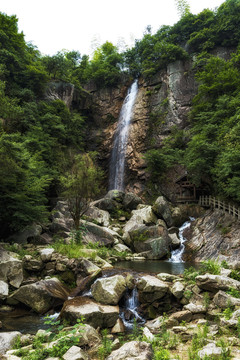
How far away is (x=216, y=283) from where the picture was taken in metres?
6.80

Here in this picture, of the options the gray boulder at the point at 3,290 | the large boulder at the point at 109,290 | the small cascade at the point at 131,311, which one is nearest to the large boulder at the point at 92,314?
the large boulder at the point at 109,290

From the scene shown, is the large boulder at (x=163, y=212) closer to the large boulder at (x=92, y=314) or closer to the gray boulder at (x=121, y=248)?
the gray boulder at (x=121, y=248)

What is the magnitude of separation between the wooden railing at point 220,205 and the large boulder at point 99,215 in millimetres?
8974

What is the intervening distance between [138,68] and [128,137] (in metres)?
13.5

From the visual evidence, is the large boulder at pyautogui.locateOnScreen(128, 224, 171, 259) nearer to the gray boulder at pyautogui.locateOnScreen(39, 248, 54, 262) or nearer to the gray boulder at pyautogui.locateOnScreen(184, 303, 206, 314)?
the gray boulder at pyautogui.locateOnScreen(39, 248, 54, 262)

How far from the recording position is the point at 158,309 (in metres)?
7.17

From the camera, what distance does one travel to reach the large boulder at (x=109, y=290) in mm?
7152

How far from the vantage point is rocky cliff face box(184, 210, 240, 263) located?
1395cm

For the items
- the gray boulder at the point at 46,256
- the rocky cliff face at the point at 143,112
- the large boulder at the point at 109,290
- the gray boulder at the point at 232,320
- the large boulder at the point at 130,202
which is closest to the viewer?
the gray boulder at the point at 232,320

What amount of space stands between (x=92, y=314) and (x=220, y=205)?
1479 cm

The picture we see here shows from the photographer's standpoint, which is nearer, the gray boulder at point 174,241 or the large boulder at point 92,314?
the large boulder at point 92,314

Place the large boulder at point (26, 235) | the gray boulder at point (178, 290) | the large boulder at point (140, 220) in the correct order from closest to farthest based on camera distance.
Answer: the gray boulder at point (178, 290) < the large boulder at point (26, 235) < the large boulder at point (140, 220)

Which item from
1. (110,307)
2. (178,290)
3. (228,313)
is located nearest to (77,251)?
(110,307)

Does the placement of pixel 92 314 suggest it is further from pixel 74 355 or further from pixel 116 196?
pixel 116 196
